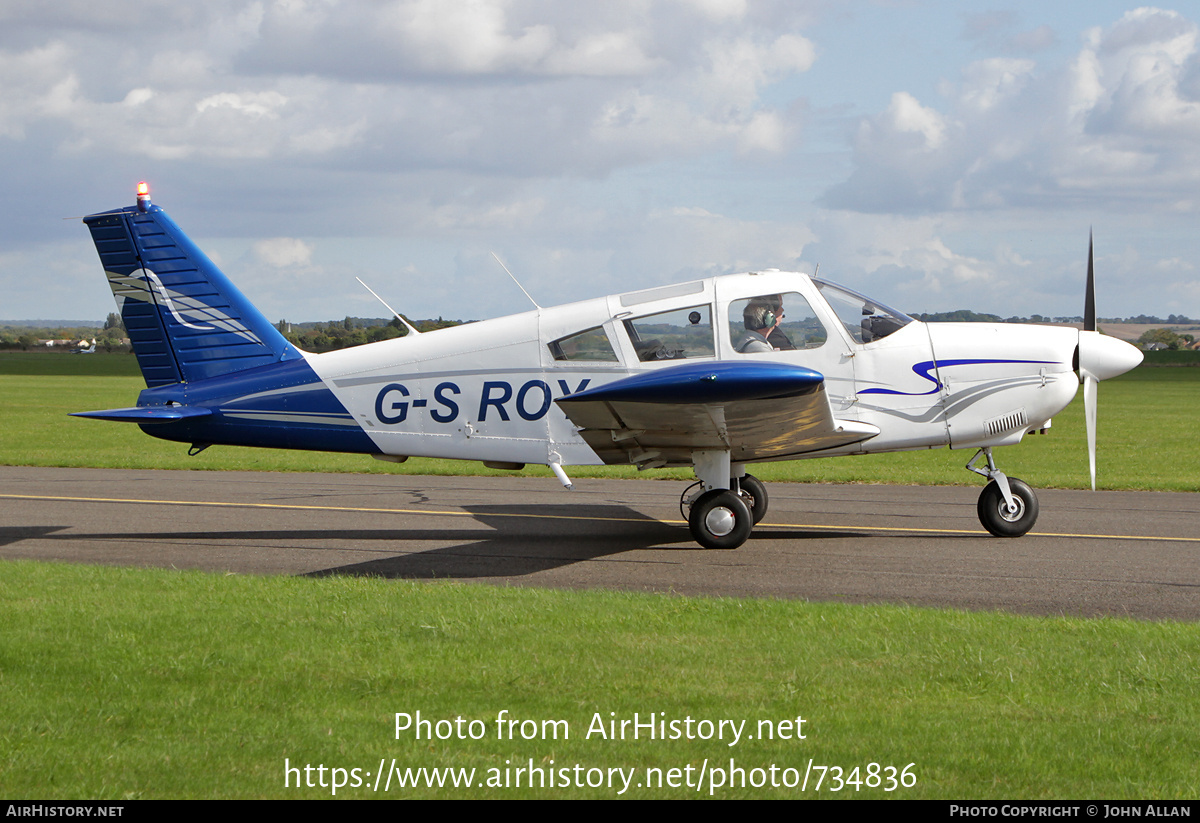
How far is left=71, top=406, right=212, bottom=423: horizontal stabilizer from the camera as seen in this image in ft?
33.4

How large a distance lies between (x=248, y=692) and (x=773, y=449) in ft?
20.0

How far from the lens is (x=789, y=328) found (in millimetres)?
9828

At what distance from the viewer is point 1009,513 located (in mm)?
10273

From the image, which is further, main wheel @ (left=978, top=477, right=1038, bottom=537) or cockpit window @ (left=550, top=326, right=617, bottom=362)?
main wheel @ (left=978, top=477, right=1038, bottom=537)

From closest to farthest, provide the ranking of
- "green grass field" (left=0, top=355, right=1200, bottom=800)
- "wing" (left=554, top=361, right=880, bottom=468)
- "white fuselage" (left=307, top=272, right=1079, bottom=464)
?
"green grass field" (left=0, top=355, right=1200, bottom=800) < "wing" (left=554, top=361, right=880, bottom=468) < "white fuselage" (left=307, top=272, right=1079, bottom=464)

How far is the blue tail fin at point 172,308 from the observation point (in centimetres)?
1091

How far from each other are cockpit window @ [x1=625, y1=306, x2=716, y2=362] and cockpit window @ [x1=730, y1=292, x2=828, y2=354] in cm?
25

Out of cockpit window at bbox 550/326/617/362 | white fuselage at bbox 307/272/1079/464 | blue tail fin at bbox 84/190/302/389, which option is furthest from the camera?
blue tail fin at bbox 84/190/302/389

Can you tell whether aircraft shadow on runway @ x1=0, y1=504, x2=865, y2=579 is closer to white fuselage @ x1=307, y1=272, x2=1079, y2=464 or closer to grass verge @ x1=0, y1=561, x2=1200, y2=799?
A: white fuselage @ x1=307, y1=272, x2=1079, y2=464

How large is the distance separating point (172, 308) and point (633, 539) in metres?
5.35

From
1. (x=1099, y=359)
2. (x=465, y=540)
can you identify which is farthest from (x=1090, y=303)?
(x=465, y=540)

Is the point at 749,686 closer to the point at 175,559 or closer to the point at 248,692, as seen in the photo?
the point at 248,692

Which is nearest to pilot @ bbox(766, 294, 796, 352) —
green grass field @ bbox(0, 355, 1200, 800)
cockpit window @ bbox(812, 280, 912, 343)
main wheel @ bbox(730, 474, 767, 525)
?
cockpit window @ bbox(812, 280, 912, 343)
